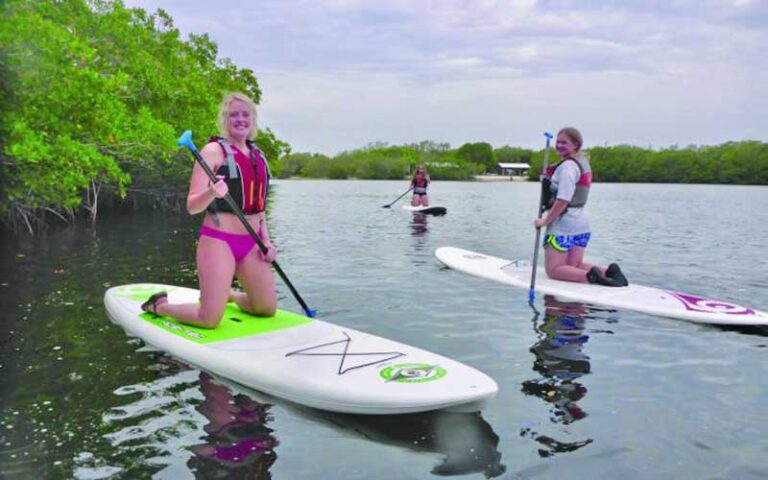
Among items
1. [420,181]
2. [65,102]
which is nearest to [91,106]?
[65,102]

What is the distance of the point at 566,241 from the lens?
8.38m

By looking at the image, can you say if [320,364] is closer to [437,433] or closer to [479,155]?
[437,433]

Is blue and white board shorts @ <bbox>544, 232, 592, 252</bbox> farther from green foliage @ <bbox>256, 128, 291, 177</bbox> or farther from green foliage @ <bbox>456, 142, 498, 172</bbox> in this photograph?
green foliage @ <bbox>456, 142, 498, 172</bbox>

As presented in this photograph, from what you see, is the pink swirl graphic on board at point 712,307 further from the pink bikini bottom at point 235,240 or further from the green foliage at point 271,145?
the green foliage at point 271,145

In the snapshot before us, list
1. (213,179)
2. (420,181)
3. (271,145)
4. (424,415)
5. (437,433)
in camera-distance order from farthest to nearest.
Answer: (271,145), (420,181), (213,179), (424,415), (437,433)

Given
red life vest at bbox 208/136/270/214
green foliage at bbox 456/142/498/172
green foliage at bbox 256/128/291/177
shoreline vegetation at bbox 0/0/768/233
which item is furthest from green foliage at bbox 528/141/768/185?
red life vest at bbox 208/136/270/214

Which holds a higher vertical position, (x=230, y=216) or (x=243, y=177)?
(x=243, y=177)

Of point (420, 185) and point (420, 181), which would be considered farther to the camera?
point (420, 185)

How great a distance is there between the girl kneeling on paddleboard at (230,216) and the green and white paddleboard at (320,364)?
0.29 m

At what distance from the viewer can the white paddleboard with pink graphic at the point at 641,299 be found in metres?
7.02

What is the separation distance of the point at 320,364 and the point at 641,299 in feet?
15.4

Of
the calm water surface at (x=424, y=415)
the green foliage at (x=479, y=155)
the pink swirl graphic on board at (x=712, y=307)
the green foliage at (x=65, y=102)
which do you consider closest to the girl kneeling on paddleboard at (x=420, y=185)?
the green foliage at (x=65, y=102)

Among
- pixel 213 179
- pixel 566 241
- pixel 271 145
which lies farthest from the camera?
pixel 271 145

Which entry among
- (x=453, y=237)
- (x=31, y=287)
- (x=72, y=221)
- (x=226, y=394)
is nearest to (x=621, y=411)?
(x=226, y=394)
